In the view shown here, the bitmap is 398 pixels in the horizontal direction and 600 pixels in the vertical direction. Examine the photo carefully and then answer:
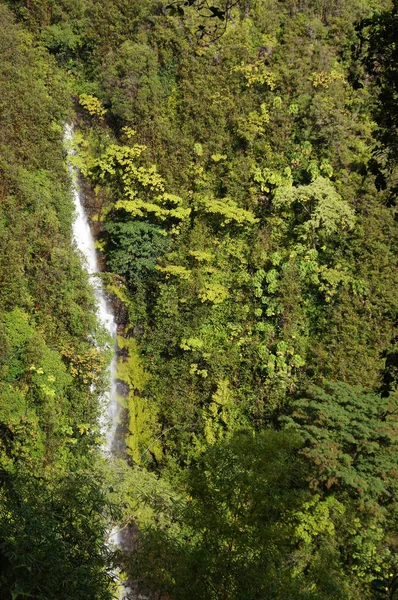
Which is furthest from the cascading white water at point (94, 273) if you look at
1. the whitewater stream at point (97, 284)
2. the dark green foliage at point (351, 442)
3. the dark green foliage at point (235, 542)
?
the dark green foliage at point (235, 542)

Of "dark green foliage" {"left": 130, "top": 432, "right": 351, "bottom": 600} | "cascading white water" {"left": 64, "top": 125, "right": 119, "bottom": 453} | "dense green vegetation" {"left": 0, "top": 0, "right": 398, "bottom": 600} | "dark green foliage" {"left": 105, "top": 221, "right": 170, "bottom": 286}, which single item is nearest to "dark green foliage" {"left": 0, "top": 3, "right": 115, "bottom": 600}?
"dense green vegetation" {"left": 0, "top": 0, "right": 398, "bottom": 600}

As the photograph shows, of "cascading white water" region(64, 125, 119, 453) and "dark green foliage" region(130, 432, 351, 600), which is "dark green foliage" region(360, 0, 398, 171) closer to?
"dark green foliage" region(130, 432, 351, 600)

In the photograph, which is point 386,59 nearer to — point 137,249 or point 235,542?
point 235,542

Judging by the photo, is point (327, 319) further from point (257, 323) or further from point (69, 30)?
point (69, 30)

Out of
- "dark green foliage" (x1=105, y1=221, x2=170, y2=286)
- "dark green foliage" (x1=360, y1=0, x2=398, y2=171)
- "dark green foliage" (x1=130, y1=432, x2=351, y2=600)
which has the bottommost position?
"dark green foliage" (x1=130, y1=432, x2=351, y2=600)

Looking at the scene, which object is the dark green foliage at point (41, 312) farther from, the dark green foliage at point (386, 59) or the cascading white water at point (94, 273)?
the dark green foliage at point (386, 59)

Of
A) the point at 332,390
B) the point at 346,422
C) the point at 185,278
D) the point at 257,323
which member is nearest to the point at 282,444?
the point at 346,422
